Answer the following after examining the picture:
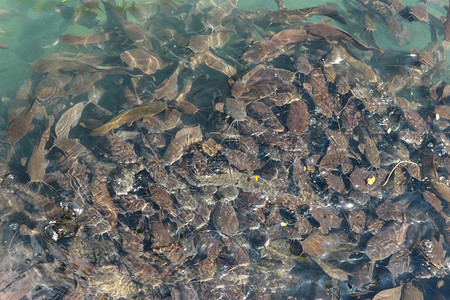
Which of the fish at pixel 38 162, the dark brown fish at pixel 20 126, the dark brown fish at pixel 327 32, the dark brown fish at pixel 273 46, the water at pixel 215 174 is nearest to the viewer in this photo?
the water at pixel 215 174

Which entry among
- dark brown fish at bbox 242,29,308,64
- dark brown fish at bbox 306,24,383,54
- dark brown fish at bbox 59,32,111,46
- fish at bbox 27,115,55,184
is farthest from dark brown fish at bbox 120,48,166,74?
dark brown fish at bbox 306,24,383,54

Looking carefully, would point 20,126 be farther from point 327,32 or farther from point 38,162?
point 327,32

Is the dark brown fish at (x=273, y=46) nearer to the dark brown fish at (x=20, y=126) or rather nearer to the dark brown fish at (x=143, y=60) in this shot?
the dark brown fish at (x=143, y=60)

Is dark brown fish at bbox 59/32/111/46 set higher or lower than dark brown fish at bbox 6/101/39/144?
higher

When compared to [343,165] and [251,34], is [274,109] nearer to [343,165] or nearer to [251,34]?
[343,165]

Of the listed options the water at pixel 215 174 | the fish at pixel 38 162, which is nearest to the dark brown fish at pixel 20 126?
the water at pixel 215 174

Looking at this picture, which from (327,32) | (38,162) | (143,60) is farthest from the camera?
(327,32)

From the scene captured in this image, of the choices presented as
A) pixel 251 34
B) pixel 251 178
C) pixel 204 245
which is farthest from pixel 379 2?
pixel 204 245

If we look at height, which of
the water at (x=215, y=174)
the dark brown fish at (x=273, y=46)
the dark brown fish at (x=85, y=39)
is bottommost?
the water at (x=215, y=174)

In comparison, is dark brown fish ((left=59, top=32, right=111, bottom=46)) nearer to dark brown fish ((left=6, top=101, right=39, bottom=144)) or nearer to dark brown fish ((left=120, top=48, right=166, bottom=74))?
dark brown fish ((left=120, top=48, right=166, bottom=74))

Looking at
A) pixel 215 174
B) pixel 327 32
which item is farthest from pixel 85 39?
pixel 327 32
